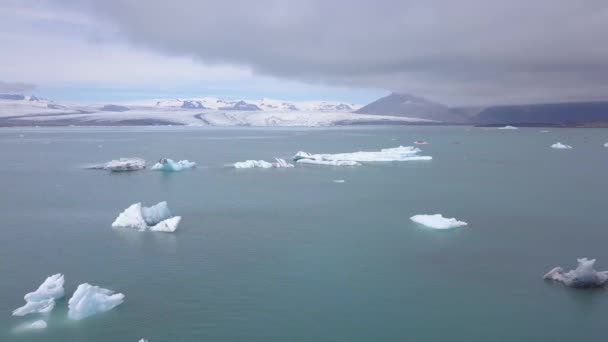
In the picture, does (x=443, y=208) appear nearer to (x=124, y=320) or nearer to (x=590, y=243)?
(x=590, y=243)

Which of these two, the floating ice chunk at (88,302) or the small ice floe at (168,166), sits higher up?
the small ice floe at (168,166)

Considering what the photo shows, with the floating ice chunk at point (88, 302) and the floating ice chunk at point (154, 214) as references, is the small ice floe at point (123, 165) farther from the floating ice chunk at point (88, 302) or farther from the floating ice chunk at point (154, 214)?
the floating ice chunk at point (88, 302)

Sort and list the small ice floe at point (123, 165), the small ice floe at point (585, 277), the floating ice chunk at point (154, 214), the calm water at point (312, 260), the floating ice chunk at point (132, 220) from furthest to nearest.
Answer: the small ice floe at point (123, 165), the floating ice chunk at point (154, 214), the floating ice chunk at point (132, 220), the small ice floe at point (585, 277), the calm water at point (312, 260)

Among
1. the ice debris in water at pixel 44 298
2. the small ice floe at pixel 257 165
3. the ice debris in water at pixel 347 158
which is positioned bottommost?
the ice debris in water at pixel 44 298

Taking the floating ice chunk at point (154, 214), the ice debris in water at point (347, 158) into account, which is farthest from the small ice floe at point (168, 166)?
the floating ice chunk at point (154, 214)

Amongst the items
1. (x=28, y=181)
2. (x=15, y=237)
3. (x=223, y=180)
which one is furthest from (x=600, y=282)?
(x=28, y=181)

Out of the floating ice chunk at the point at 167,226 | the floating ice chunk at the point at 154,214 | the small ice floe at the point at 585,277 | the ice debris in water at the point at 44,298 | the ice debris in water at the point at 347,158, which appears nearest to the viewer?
the ice debris in water at the point at 44,298

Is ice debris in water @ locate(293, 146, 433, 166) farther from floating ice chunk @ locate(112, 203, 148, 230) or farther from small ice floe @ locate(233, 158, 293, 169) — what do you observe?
floating ice chunk @ locate(112, 203, 148, 230)

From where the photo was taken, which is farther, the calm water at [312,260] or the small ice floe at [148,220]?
the small ice floe at [148,220]
